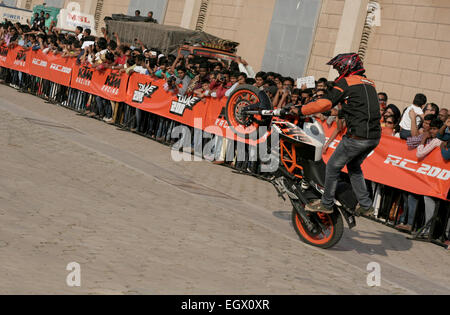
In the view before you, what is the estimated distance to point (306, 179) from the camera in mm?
7969

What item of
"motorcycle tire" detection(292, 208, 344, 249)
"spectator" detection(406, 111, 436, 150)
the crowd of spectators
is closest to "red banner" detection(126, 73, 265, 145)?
the crowd of spectators

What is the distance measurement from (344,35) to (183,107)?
9280 millimetres

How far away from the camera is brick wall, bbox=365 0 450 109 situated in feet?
63.0

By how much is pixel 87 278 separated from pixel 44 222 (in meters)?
1.62

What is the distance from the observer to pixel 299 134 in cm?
798

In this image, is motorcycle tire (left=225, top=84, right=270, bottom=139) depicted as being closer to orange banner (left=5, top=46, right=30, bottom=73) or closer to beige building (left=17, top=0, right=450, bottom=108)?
beige building (left=17, top=0, right=450, bottom=108)

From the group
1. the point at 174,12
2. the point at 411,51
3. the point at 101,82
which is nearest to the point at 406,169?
the point at 101,82

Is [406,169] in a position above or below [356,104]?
below

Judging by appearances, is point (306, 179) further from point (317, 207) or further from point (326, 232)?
point (326, 232)

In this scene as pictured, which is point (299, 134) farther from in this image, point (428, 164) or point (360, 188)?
point (428, 164)

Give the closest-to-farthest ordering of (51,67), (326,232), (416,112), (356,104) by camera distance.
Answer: (356,104) → (326,232) → (416,112) → (51,67)

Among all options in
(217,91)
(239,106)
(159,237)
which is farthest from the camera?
(217,91)

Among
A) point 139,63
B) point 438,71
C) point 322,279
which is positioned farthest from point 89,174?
point 438,71
